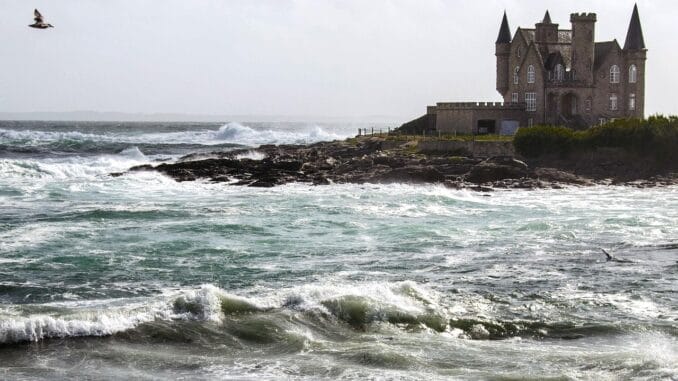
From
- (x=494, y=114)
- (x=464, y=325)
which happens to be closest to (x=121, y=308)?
(x=464, y=325)

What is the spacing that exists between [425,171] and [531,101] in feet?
73.0

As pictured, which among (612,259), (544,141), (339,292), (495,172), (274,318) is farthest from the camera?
(544,141)

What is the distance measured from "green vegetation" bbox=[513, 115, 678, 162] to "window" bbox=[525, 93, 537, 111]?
12.9m

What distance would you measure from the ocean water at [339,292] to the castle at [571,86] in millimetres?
28938

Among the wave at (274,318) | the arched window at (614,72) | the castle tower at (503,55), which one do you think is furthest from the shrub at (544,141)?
the wave at (274,318)

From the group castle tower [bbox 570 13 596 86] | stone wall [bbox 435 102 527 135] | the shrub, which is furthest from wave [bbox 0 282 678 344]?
castle tower [bbox 570 13 596 86]

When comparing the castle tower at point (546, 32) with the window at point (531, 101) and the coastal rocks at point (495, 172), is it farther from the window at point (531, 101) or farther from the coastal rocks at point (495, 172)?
the coastal rocks at point (495, 172)

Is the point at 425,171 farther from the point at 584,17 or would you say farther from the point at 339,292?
the point at 339,292

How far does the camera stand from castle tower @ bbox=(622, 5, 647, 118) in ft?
218

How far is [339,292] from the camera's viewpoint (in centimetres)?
1986

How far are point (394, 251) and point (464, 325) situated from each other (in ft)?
28.0

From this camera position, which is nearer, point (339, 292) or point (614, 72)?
point (339, 292)

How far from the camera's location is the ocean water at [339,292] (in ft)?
52.4

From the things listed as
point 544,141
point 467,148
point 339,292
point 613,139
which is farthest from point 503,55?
point 339,292
